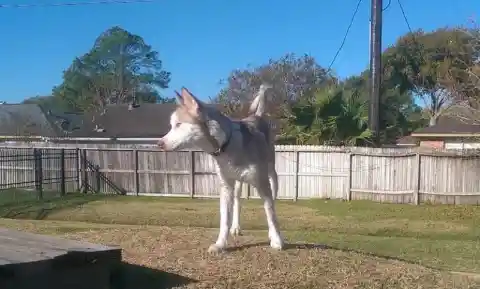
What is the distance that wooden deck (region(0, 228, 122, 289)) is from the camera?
17.1 ft

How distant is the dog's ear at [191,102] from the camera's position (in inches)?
245

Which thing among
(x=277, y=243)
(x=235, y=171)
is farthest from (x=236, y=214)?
(x=235, y=171)

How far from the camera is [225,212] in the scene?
7.03 metres

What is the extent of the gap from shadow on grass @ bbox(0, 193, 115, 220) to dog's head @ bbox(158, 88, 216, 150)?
472 inches

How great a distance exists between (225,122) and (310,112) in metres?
15.1

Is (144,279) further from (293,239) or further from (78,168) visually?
(78,168)

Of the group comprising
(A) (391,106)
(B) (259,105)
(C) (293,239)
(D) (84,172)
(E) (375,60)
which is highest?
(E) (375,60)

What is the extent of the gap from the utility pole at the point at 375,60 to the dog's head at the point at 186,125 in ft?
43.4

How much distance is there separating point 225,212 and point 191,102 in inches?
57.7

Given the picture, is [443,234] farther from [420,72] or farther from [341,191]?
[420,72]

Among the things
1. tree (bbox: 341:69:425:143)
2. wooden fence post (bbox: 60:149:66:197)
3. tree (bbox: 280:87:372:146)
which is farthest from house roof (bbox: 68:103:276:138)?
tree (bbox: 280:87:372:146)

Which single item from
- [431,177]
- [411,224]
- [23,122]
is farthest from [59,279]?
[23,122]

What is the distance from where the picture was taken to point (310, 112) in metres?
21.5

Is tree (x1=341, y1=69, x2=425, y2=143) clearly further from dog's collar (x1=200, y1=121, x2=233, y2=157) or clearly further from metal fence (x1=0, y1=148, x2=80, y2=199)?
dog's collar (x1=200, y1=121, x2=233, y2=157)
